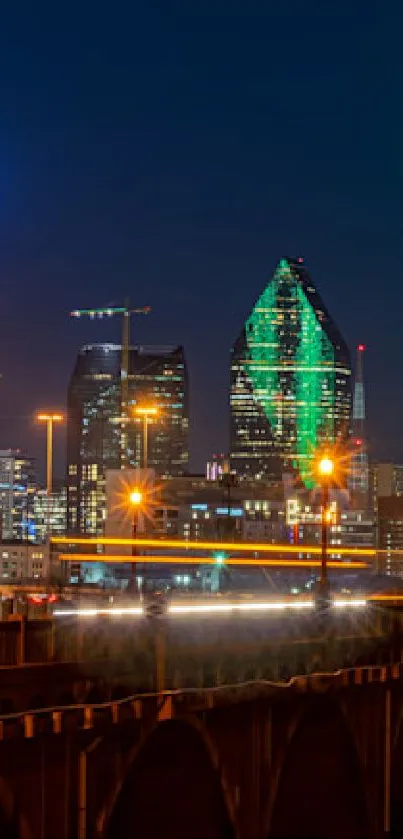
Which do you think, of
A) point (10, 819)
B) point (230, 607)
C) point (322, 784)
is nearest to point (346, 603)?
point (230, 607)

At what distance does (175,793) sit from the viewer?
Result: 1231 inches

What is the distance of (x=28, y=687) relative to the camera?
2700cm

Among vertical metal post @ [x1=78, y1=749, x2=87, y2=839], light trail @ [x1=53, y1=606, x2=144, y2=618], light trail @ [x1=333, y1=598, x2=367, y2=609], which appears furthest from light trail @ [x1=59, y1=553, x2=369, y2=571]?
vertical metal post @ [x1=78, y1=749, x2=87, y2=839]

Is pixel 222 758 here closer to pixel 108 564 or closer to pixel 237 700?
pixel 237 700

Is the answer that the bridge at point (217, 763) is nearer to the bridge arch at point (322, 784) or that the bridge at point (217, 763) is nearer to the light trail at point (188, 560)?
the bridge arch at point (322, 784)

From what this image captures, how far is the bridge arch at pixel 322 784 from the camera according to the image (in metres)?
36.8

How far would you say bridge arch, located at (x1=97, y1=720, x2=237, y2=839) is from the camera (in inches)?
1188

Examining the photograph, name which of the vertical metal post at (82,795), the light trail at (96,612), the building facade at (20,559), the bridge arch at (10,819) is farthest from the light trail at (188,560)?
the bridge arch at (10,819)

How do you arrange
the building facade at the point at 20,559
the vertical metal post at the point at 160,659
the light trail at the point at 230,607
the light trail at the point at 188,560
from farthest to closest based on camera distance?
the building facade at the point at 20,559, the light trail at the point at 188,560, the light trail at the point at 230,607, the vertical metal post at the point at 160,659

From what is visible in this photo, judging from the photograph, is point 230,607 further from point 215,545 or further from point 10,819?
point 215,545

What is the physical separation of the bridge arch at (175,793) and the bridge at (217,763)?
27mm

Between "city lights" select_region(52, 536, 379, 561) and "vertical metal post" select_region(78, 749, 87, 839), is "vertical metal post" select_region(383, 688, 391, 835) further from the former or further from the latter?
"city lights" select_region(52, 536, 379, 561)

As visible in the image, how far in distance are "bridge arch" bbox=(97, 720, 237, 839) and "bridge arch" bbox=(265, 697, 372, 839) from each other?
5433 mm

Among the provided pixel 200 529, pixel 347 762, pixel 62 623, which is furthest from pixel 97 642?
pixel 200 529
